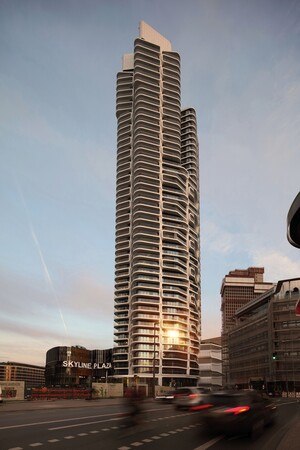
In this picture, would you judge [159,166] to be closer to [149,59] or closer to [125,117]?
[125,117]

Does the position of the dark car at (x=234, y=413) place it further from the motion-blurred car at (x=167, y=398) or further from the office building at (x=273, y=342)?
the office building at (x=273, y=342)

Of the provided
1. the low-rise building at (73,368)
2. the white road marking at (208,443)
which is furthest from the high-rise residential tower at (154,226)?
the white road marking at (208,443)

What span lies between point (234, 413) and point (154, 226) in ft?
455

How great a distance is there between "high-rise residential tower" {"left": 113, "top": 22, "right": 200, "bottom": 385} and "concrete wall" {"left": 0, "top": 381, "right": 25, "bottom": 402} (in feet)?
297

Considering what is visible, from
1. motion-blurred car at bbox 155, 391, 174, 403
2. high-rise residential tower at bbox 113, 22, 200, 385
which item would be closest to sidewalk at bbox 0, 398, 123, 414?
motion-blurred car at bbox 155, 391, 174, 403

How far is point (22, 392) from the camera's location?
40719 millimetres

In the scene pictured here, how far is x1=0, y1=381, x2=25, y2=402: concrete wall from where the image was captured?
128ft

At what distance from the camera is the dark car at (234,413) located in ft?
42.4

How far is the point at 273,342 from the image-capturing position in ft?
369

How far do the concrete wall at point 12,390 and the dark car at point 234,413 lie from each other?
98.5ft

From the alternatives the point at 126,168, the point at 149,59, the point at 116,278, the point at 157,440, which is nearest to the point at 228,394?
the point at 157,440

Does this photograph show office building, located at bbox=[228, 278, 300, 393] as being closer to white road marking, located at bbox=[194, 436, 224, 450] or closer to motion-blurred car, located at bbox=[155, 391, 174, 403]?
motion-blurred car, located at bbox=[155, 391, 174, 403]

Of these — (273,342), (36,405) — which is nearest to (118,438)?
(36,405)

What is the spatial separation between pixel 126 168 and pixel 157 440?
155345 millimetres
